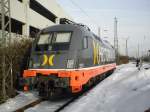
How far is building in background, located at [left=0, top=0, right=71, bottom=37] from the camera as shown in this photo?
26.5m

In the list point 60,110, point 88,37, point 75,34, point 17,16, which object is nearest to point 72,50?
point 75,34

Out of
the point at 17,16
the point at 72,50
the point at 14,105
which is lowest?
the point at 14,105

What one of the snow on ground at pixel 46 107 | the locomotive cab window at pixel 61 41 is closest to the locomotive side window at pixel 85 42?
the locomotive cab window at pixel 61 41

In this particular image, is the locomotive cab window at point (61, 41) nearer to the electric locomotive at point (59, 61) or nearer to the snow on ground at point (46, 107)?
the electric locomotive at point (59, 61)

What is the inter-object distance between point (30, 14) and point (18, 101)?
18440 millimetres

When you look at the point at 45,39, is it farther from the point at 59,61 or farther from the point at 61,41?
the point at 59,61

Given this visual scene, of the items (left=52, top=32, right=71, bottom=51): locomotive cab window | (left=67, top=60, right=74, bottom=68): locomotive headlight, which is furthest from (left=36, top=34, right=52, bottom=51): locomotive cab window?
(left=67, top=60, right=74, bottom=68): locomotive headlight

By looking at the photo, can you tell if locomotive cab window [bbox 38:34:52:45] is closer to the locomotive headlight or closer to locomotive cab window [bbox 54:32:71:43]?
locomotive cab window [bbox 54:32:71:43]

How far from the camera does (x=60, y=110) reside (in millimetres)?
11047

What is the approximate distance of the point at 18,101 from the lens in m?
13.3

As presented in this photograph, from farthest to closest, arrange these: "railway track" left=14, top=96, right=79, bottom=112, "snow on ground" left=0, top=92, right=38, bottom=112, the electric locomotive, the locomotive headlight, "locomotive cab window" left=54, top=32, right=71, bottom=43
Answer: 1. "locomotive cab window" left=54, top=32, right=71, bottom=43
2. the locomotive headlight
3. the electric locomotive
4. "snow on ground" left=0, top=92, right=38, bottom=112
5. "railway track" left=14, top=96, right=79, bottom=112

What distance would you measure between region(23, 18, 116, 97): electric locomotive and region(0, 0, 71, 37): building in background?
23.9 ft

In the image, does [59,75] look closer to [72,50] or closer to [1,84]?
[72,50]

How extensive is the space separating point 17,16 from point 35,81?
14821mm
